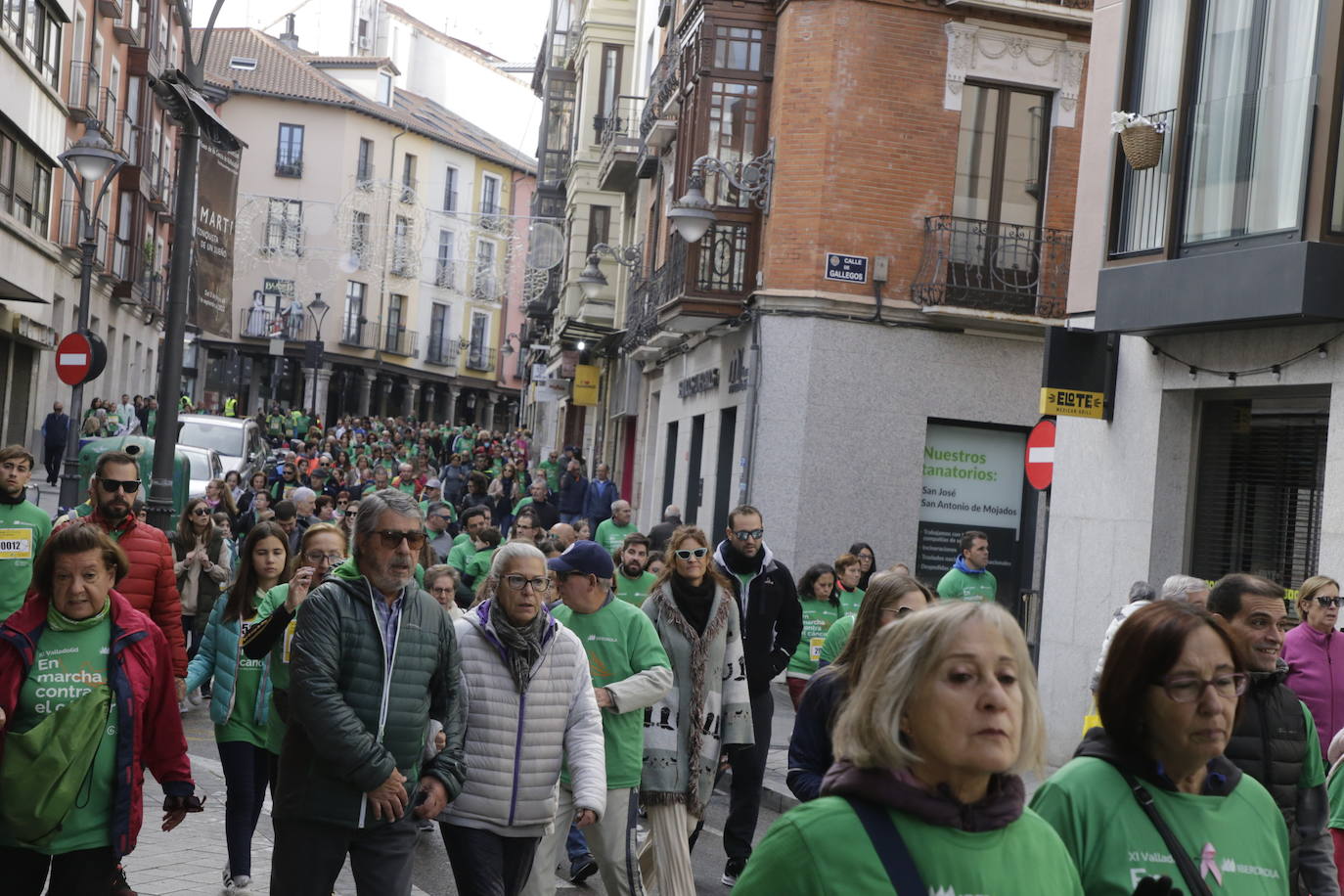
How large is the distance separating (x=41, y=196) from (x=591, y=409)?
15250 mm

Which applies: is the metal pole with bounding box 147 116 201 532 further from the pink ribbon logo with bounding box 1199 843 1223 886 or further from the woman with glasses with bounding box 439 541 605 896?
the pink ribbon logo with bounding box 1199 843 1223 886

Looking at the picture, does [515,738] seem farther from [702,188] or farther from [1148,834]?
[702,188]

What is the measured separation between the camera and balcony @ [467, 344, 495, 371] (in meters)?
84.4

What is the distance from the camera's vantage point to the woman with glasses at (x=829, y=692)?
5.59 meters

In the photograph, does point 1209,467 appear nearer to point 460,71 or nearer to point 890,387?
point 890,387

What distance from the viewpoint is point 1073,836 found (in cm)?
338

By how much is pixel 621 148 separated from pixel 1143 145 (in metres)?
21.1

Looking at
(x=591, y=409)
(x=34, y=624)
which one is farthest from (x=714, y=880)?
(x=591, y=409)

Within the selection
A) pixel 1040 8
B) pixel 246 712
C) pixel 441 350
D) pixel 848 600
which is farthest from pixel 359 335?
pixel 246 712

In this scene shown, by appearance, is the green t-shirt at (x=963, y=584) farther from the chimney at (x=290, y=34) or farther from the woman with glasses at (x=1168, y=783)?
the chimney at (x=290, y=34)

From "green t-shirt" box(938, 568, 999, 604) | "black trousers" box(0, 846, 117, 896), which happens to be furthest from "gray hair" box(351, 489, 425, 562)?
"green t-shirt" box(938, 568, 999, 604)

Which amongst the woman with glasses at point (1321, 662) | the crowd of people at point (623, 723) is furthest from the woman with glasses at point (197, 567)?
the woman with glasses at point (1321, 662)

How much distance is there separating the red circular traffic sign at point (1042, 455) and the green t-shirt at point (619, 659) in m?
6.99

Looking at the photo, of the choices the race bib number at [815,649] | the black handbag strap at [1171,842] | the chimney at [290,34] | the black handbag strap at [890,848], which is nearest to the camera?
the black handbag strap at [890,848]
